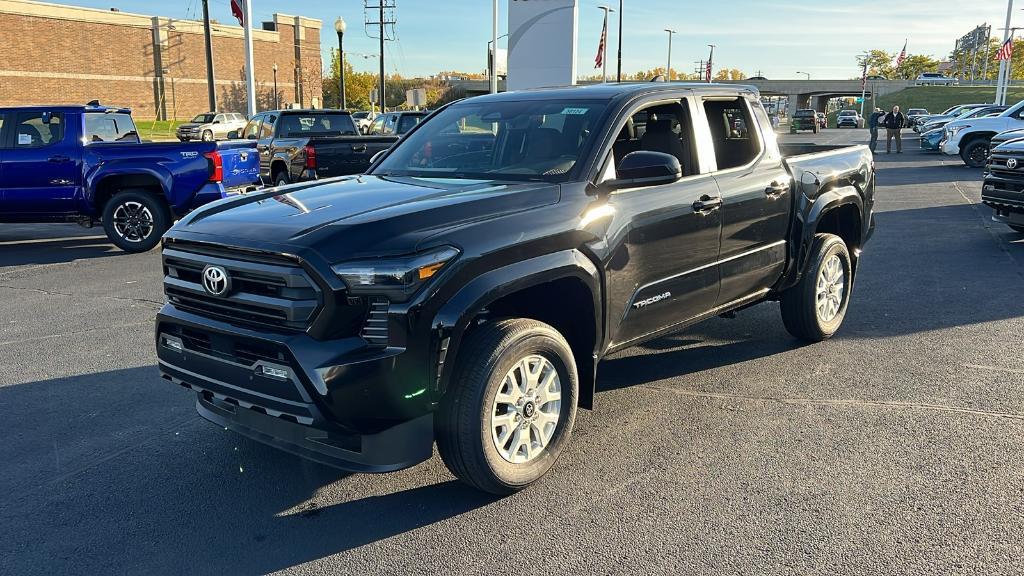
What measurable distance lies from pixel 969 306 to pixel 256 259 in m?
6.59

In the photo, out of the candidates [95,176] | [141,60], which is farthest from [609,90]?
[141,60]

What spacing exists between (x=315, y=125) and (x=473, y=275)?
1349 centimetres

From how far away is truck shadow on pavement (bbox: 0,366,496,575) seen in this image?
329cm

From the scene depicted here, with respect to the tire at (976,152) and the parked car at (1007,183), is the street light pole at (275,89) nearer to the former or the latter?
the tire at (976,152)

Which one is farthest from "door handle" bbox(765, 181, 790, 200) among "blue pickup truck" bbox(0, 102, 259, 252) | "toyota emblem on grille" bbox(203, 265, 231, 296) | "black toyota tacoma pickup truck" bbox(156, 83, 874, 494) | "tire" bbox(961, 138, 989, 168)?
"tire" bbox(961, 138, 989, 168)

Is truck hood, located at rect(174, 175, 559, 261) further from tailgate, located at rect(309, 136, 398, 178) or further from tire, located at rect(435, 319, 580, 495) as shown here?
tailgate, located at rect(309, 136, 398, 178)

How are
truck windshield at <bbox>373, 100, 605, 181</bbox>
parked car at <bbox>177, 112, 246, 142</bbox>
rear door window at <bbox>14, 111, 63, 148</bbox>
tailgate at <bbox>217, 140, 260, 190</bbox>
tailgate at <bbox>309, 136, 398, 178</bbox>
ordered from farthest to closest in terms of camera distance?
parked car at <bbox>177, 112, 246, 142</bbox> → tailgate at <bbox>309, 136, 398, 178</bbox> → tailgate at <bbox>217, 140, 260, 190</bbox> → rear door window at <bbox>14, 111, 63, 148</bbox> → truck windshield at <bbox>373, 100, 605, 181</bbox>

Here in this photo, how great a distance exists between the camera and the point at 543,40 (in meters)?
28.8

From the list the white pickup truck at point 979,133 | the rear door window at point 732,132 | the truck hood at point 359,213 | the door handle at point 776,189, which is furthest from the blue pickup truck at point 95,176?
the white pickup truck at point 979,133

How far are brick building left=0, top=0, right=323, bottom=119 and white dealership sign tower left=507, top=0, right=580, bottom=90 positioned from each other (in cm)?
4768

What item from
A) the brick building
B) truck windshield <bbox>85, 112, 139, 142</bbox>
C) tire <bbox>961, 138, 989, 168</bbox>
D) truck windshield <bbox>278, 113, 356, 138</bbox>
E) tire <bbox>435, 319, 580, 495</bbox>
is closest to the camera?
tire <bbox>435, 319, 580, 495</bbox>

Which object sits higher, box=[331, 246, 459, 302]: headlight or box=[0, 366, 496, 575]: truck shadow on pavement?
box=[331, 246, 459, 302]: headlight

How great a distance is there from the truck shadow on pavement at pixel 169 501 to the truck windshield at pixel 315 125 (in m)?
11.3

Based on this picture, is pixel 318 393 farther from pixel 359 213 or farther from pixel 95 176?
pixel 95 176
